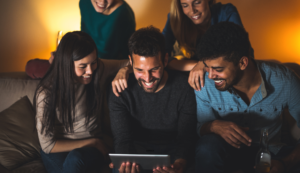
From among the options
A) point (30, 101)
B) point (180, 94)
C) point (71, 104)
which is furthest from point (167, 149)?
point (30, 101)

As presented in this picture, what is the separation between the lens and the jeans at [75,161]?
120 cm

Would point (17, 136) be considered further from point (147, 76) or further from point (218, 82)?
point (218, 82)

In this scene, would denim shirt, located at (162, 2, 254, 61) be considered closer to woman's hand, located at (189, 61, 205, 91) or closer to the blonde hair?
the blonde hair

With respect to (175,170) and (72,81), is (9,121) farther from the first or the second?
(175,170)

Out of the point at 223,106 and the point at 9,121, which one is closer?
the point at 223,106

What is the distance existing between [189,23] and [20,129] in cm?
143

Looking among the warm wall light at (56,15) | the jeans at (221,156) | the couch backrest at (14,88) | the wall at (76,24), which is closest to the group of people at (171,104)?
the jeans at (221,156)

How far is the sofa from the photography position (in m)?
1.40

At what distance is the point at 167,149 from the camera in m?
1.40

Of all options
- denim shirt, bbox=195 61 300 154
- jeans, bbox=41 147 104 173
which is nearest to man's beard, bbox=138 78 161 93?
denim shirt, bbox=195 61 300 154

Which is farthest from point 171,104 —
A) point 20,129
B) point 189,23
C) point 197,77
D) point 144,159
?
point 20,129

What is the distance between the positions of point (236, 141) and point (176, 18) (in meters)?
1.00

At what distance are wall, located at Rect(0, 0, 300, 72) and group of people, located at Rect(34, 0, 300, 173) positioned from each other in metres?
1.18

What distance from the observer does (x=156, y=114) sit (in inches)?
55.8
